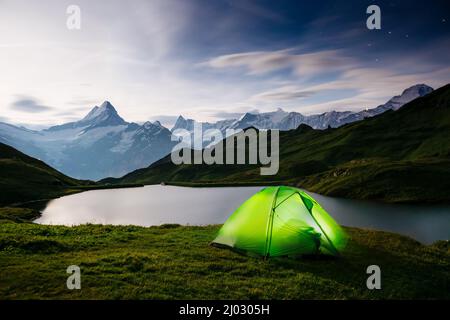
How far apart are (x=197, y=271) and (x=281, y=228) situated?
6.25 m

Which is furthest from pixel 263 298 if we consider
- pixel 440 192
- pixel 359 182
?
pixel 359 182

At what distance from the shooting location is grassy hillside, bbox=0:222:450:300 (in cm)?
1470

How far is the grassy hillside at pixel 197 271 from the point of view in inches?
579

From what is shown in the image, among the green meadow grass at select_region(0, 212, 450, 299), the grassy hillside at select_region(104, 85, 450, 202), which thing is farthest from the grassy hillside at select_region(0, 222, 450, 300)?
the grassy hillside at select_region(104, 85, 450, 202)

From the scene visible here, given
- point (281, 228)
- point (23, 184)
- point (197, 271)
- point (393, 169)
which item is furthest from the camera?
point (23, 184)

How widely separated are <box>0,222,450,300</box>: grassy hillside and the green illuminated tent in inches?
29.3

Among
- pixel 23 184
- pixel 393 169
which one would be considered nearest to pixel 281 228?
pixel 393 169

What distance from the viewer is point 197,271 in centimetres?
1762

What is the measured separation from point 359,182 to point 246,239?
74.9 metres

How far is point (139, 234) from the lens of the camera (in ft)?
92.1

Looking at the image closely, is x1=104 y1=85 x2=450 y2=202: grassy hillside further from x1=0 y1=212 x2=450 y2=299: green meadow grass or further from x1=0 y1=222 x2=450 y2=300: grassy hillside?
x1=0 y1=212 x2=450 y2=299: green meadow grass

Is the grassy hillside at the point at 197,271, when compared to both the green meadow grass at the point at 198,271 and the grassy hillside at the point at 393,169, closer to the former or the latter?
the green meadow grass at the point at 198,271

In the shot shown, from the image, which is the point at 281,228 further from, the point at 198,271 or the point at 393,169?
the point at 393,169

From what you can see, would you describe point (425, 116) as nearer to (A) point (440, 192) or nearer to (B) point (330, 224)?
(A) point (440, 192)
